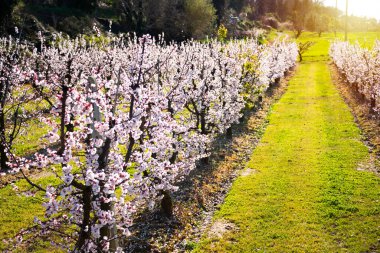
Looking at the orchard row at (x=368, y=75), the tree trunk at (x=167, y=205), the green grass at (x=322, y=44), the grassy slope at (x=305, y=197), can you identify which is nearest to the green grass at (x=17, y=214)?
the tree trunk at (x=167, y=205)

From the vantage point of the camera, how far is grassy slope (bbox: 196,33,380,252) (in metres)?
11.0

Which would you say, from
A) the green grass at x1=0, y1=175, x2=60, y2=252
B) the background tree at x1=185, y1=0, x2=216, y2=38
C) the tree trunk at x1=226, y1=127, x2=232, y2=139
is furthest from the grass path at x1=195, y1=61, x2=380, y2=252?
the background tree at x1=185, y1=0, x2=216, y2=38

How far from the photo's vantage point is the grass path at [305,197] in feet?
36.0

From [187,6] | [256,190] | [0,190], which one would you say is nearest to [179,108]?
[256,190]

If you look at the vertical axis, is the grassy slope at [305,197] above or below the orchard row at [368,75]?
below

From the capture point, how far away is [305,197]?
13.6m

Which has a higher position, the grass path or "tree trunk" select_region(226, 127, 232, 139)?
"tree trunk" select_region(226, 127, 232, 139)

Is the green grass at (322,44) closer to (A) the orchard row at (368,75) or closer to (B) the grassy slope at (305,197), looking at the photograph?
(A) the orchard row at (368,75)

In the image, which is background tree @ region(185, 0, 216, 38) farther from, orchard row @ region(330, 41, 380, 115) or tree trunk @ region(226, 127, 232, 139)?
tree trunk @ region(226, 127, 232, 139)

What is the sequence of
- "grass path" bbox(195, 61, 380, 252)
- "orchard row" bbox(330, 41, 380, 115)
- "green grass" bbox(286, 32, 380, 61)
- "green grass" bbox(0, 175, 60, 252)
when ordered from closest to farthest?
"grass path" bbox(195, 61, 380, 252) < "green grass" bbox(0, 175, 60, 252) < "orchard row" bbox(330, 41, 380, 115) < "green grass" bbox(286, 32, 380, 61)

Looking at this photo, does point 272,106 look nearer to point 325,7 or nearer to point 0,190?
point 0,190

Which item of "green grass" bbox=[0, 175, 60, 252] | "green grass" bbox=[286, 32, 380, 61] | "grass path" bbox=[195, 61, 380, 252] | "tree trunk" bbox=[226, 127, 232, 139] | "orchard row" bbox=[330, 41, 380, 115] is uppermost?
"green grass" bbox=[286, 32, 380, 61]

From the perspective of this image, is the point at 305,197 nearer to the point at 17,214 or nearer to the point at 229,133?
the point at 229,133

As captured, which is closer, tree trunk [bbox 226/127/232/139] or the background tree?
tree trunk [bbox 226/127/232/139]
